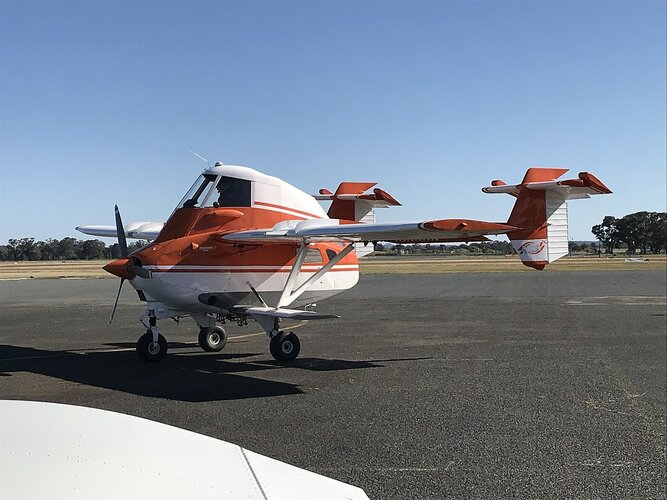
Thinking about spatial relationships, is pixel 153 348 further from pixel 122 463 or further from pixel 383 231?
pixel 122 463

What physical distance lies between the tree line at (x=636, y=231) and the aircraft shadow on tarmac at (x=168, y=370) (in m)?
137

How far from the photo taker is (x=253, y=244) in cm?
1177

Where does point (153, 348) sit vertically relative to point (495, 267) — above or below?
above

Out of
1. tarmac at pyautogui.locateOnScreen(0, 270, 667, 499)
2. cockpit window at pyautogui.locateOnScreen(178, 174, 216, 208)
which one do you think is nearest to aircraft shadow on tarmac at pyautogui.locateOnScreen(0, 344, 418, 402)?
tarmac at pyautogui.locateOnScreen(0, 270, 667, 499)

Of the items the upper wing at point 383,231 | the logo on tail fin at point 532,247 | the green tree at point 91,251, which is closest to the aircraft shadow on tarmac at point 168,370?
the green tree at point 91,251

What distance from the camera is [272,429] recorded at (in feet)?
22.1

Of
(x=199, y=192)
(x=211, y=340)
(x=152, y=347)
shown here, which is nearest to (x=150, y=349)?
(x=152, y=347)

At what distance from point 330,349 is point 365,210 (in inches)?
160

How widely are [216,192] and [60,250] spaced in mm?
5310

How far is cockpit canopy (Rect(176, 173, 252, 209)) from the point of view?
455 inches

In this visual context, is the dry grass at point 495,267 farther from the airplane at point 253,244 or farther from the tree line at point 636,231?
the tree line at point 636,231

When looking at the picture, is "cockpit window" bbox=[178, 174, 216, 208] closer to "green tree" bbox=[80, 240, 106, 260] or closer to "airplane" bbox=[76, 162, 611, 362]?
"airplane" bbox=[76, 162, 611, 362]

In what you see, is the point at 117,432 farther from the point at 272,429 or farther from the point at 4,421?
the point at 272,429

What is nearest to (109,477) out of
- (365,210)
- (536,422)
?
(536,422)
